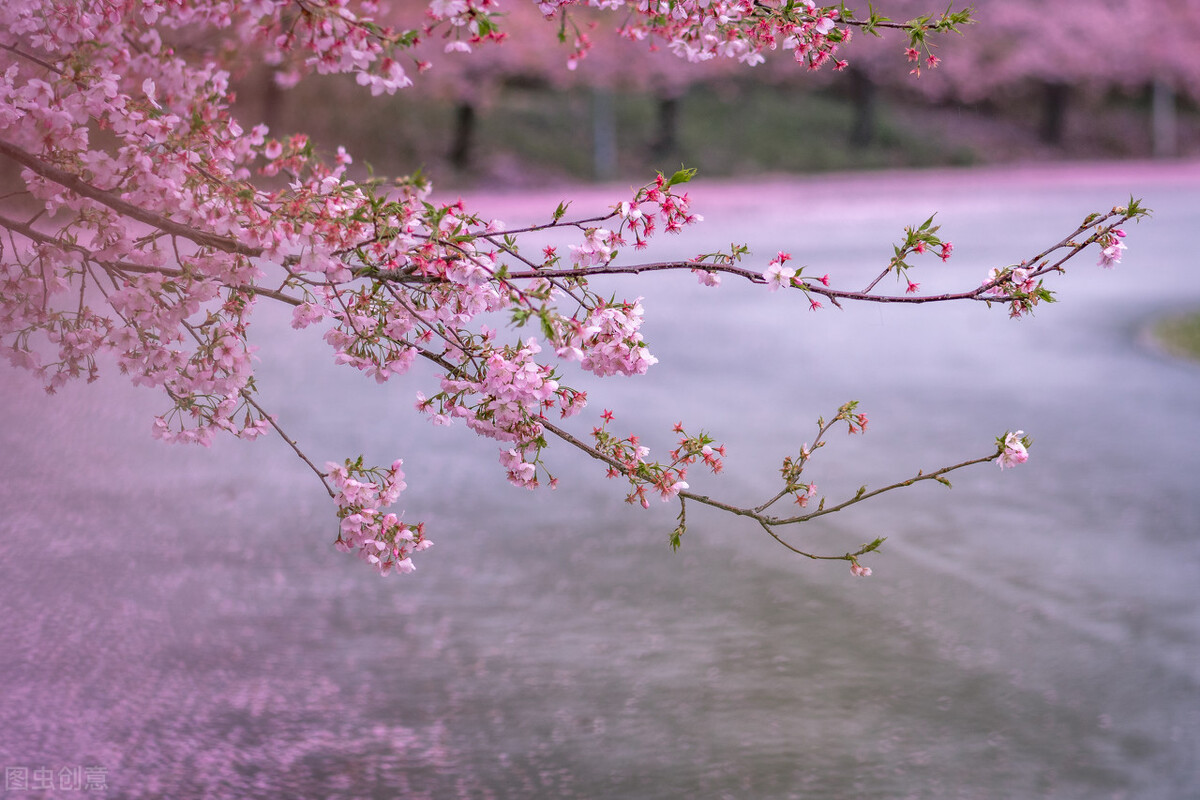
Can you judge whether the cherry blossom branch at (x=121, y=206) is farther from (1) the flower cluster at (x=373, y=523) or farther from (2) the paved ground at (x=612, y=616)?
(2) the paved ground at (x=612, y=616)

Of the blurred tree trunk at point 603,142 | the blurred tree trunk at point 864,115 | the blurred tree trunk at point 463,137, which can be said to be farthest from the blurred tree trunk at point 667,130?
the blurred tree trunk at point 864,115

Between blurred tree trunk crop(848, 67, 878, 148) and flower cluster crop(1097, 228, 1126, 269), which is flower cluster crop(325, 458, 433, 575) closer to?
flower cluster crop(1097, 228, 1126, 269)

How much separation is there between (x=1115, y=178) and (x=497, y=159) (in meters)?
16.3

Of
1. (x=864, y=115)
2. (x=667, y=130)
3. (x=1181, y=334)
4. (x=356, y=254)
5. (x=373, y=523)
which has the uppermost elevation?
(x=864, y=115)

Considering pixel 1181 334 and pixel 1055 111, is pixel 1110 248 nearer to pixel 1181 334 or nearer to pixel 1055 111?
pixel 1181 334

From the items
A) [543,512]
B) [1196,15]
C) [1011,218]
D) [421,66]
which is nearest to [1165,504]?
[543,512]

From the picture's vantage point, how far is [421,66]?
3.37 metres

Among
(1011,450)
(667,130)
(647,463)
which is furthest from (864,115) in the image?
(647,463)

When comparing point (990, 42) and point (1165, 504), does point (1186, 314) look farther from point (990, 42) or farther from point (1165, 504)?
point (990, 42)

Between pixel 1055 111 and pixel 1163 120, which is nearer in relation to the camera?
pixel 1163 120

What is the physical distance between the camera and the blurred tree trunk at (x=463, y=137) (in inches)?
1332

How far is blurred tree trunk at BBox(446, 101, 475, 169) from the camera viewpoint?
33844mm

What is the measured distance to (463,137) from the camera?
112 feet

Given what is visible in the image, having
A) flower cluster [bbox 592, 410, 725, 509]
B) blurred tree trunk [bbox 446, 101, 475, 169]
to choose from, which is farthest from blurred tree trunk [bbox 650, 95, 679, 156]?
flower cluster [bbox 592, 410, 725, 509]
